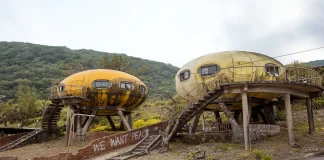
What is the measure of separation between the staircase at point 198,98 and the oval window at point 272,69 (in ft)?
11.3

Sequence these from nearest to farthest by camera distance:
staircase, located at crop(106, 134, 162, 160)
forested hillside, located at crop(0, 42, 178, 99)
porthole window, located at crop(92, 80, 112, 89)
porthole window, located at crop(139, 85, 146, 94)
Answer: staircase, located at crop(106, 134, 162, 160) → porthole window, located at crop(92, 80, 112, 89) → porthole window, located at crop(139, 85, 146, 94) → forested hillside, located at crop(0, 42, 178, 99)

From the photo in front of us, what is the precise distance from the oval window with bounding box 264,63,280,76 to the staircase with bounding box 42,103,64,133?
19.6 meters

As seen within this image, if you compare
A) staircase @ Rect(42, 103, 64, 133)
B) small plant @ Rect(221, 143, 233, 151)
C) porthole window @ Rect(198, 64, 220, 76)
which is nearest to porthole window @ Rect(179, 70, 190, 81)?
porthole window @ Rect(198, 64, 220, 76)

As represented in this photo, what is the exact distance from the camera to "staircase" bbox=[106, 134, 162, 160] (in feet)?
68.3

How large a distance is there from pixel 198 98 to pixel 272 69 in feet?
18.7

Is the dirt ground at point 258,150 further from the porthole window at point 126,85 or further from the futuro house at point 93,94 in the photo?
the porthole window at point 126,85

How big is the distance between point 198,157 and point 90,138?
14.2 meters

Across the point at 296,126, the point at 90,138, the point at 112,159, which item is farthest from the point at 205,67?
the point at 90,138

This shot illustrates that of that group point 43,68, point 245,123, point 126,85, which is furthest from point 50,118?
point 43,68

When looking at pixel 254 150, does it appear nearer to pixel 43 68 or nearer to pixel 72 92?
pixel 72 92

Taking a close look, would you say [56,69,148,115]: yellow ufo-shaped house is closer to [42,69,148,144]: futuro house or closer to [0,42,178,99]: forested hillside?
[42,69,148,144]: futuro house

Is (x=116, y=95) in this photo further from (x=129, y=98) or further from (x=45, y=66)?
(x=45, y=66)

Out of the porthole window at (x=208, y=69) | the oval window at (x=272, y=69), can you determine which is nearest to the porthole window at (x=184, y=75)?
the porthole window at (x=208, y=69)

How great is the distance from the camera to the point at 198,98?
23281 millimetres
